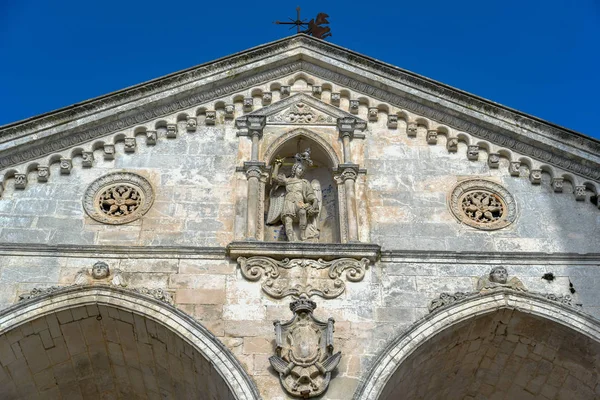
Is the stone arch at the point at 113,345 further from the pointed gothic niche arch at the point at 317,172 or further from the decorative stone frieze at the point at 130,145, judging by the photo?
the decorative stone frieze at the point at 130,145

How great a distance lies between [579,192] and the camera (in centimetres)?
1291

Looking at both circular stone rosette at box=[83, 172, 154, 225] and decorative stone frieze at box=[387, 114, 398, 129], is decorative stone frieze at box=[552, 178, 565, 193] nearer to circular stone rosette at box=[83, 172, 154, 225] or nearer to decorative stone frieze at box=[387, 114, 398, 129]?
decorative stone frieze at box=[387, 114, 398, 129]

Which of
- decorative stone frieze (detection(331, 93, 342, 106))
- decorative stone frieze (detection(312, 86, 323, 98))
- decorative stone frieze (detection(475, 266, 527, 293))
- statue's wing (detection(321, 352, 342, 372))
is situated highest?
decorative stone frieze (detection(312, 86, 323, 98))

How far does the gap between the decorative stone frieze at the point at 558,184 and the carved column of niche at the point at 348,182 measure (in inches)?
110

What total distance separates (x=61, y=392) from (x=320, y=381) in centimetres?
391

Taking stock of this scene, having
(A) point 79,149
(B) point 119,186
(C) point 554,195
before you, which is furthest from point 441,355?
(A) point 79,149

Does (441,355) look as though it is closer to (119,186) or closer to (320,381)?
(320,381)

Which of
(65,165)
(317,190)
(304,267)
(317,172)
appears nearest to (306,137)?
(317,172)

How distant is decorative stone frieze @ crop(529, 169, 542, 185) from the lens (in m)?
13.1

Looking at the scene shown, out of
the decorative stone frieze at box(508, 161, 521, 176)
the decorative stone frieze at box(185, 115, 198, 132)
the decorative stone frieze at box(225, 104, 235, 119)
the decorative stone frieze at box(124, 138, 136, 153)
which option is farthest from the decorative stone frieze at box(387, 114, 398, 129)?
the decorative stone frieze at box(124, 138, 136, 153)

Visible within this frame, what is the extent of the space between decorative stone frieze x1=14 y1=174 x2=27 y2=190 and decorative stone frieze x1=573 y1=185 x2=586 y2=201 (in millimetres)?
7654

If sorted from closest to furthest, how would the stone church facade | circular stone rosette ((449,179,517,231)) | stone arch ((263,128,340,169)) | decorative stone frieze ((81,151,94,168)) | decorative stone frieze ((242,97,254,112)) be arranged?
the stone church facade
circular stone rosette ((449,179,517,231))
decorative stone frieze ((81,151,94,168))
stone arch ((263,128,340,169))
decorative stone frieze ((242,97,254,112))

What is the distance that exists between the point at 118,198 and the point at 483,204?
200 inches

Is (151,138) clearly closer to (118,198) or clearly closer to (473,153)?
(118,198)
